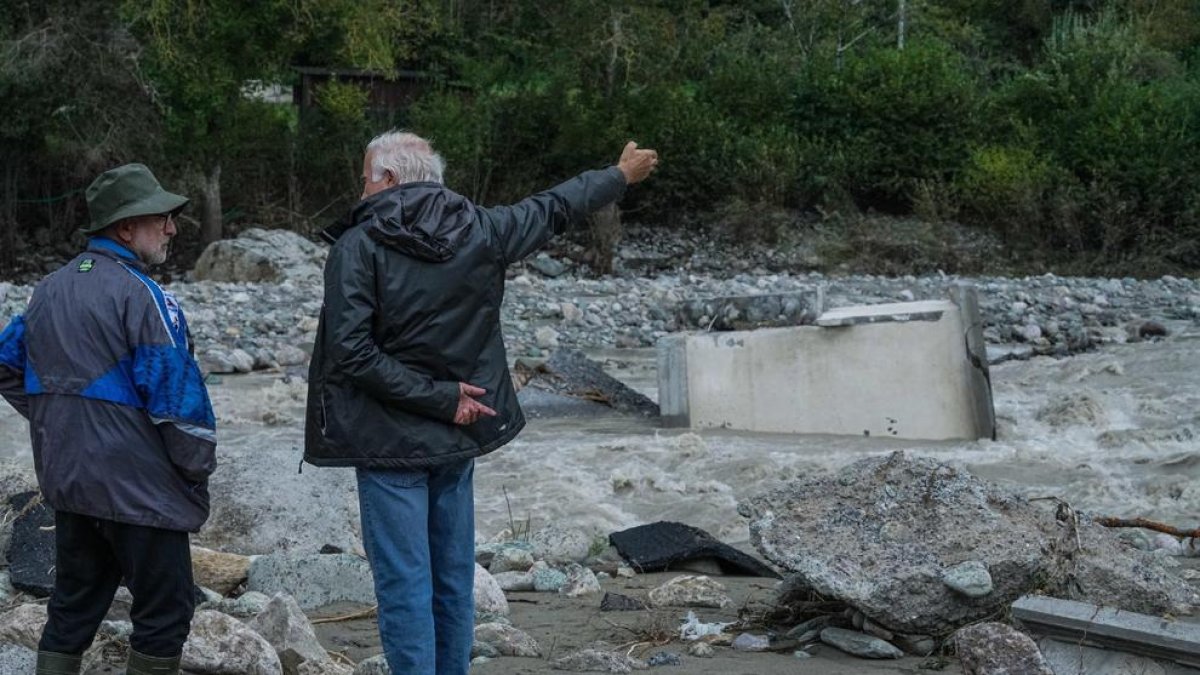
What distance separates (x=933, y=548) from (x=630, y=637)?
108 cm

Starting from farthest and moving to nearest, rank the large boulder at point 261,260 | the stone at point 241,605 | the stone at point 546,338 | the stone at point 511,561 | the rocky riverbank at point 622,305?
the large boulder at point 261,260 < the stone at point 546,338 < the rocky riverbank at point 622,305 < the stone at point 511,561 < the stone at point 241,605

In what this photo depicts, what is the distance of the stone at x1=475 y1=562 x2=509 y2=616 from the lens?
5.75 meters

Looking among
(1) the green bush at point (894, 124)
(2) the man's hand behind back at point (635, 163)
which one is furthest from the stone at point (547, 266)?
(2) the man's hand behind back at point (635, 163)

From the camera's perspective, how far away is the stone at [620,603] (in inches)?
230

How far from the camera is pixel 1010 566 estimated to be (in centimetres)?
502

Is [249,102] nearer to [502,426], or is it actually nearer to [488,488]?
[488,488]

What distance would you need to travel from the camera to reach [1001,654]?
14.3ft

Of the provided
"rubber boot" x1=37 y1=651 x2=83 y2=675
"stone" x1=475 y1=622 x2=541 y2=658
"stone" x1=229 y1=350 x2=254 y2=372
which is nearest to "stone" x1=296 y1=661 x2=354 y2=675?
"stone" x1=475 y1=622 x2=541 y2=658

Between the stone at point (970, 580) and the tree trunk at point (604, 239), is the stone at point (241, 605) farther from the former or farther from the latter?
the tree trunk at point (604, 239)

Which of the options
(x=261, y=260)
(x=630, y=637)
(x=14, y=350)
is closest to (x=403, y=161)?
(x=14, y=350)

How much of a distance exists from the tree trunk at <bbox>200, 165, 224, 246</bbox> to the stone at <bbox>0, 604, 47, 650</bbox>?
22705 mm

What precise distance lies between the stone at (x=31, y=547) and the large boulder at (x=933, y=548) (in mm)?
2686

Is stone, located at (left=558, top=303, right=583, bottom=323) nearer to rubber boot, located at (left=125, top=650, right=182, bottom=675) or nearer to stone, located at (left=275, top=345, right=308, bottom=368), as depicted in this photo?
stone, located at (left=275, top=345, right=308, bottom=368)

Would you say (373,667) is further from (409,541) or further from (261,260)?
(261,260)
